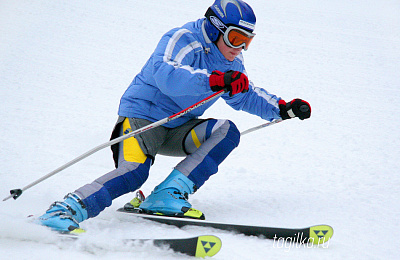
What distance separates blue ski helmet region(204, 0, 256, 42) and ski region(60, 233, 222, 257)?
56.1 inches

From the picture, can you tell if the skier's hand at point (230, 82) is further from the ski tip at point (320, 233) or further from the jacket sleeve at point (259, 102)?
the ski tip at point (320, 233)

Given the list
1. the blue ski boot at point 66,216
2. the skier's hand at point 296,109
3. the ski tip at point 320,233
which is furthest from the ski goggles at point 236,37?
the blue ski boot at point 66,216

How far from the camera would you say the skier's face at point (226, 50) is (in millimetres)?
2934

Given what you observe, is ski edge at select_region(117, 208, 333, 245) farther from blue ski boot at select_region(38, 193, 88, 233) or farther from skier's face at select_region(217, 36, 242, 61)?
skier's face at select_region(217, 36, 242, 61)

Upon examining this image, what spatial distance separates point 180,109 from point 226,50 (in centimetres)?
50

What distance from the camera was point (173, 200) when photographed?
8.62 ft

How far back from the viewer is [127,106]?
2.95m

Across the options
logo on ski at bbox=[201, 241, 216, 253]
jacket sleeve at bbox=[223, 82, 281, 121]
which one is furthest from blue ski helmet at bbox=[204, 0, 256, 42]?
logo on ski at bbox=[201, 241, 216, 253]

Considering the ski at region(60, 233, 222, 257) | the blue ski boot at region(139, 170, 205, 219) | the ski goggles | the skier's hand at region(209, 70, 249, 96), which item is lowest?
the ski at region(60, 233, 222, 257)

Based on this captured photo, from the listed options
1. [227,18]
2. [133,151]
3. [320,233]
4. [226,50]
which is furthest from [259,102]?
[320,233]

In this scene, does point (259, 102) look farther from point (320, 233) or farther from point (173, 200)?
point (320, 233)

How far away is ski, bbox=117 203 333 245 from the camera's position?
2.34 metres

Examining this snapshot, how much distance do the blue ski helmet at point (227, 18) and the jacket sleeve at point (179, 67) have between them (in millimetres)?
145

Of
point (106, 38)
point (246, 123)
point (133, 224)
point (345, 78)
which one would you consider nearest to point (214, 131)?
point (133, 224)
